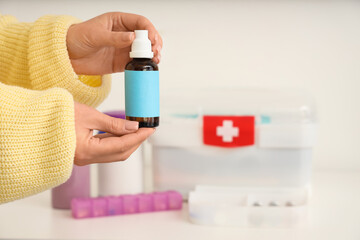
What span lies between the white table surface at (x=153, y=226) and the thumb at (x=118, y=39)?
340 mm

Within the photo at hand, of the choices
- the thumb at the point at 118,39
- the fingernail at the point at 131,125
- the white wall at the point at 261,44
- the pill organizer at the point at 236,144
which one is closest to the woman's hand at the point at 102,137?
the fingernail at the point at 131,125

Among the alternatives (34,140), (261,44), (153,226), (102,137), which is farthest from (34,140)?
(261,44)

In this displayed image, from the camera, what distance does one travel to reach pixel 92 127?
20.7 inches

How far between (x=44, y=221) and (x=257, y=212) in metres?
0.39

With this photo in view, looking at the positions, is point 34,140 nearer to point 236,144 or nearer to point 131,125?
point 131,125

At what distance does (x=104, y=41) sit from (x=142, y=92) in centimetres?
11

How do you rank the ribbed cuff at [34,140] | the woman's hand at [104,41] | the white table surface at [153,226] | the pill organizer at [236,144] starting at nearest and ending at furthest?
the ribbed cuff at [34,140] < the woman's hand at [104,41] < the white table surface at [153,226] < the pill organizer at [236,144]

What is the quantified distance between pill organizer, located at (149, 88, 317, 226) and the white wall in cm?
19

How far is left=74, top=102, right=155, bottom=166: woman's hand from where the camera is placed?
A: 1.69 ft

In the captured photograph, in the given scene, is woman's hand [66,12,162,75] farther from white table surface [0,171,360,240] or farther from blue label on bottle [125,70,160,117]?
white table surface [0,171,360,240]

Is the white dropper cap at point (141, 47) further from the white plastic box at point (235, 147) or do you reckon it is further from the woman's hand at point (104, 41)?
the white plastic box at point (235, 147)

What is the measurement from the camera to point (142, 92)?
57 cm

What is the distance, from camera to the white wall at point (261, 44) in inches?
45.5

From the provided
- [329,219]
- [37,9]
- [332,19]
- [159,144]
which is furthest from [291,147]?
[37,9]
